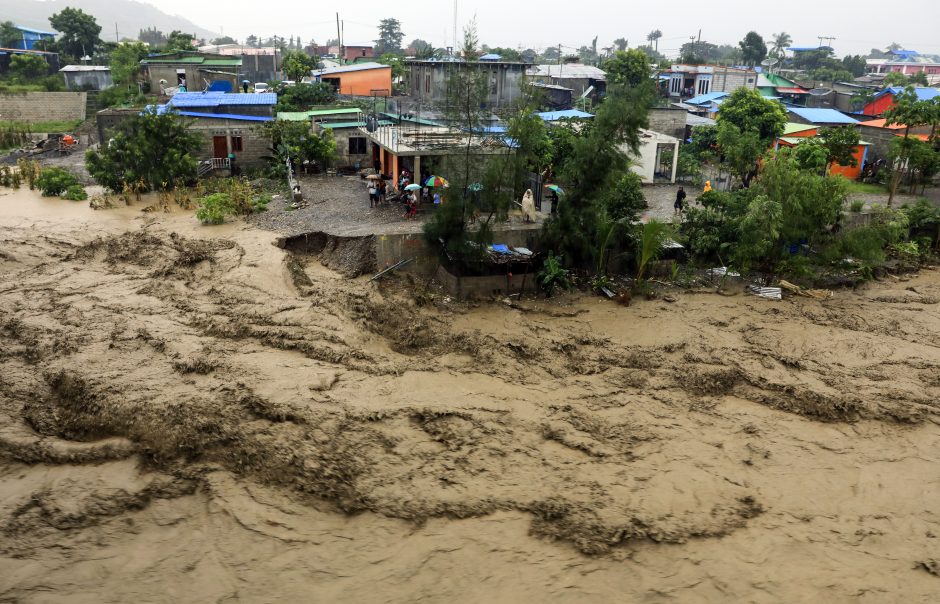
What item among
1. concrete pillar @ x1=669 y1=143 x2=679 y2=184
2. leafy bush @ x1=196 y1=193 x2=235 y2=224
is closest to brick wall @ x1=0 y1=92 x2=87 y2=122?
leafy bush @ x1=196 y1=193 x2=235 y2=224

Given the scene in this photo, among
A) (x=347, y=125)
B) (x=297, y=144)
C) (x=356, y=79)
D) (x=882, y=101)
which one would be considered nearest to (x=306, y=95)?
(x=356, y=79)

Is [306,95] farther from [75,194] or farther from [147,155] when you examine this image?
[75,194]

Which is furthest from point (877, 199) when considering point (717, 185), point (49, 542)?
point (49, 542)

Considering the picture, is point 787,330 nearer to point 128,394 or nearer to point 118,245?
point 128,394

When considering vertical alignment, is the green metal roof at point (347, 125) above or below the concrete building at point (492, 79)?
below

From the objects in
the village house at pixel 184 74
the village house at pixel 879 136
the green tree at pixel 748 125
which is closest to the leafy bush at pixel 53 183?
the village house at pixel 184 74

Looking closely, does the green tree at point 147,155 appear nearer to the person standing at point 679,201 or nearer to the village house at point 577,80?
the person standing at point 679,201
